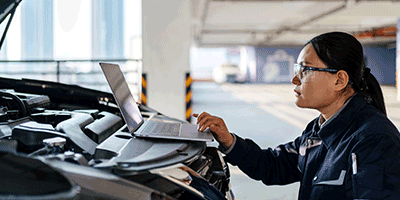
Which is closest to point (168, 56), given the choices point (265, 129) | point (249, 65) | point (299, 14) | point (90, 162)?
point (265, 129)

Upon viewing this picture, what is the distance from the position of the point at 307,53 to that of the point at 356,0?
815cm

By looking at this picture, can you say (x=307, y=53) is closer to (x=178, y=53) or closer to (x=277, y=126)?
(x=178, y=53)

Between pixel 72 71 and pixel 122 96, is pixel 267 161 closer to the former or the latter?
pixel 122 96

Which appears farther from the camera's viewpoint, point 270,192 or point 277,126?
point 277,126

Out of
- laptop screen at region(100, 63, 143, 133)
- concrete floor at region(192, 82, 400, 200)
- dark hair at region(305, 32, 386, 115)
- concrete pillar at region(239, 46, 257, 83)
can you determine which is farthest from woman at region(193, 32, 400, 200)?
concrete pillar at region(239, 46, 257, 83)

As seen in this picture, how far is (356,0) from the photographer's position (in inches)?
324

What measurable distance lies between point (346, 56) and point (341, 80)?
0.08 m

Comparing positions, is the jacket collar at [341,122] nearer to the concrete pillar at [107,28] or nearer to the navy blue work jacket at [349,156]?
the navy blue work jacket at [349,156]

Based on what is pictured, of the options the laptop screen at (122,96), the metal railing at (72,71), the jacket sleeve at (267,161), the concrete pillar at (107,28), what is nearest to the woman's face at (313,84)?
the jacket sleeve at (267,161)

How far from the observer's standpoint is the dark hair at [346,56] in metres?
1.08

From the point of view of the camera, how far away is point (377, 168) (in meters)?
0.93

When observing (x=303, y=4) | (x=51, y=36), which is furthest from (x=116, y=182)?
(x=303, y=4)

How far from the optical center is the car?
66 cm

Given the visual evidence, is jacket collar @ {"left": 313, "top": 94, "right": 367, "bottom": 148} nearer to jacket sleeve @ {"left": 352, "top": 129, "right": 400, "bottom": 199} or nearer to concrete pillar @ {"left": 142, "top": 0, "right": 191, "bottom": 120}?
jacket sleeve @ {"left": 352, "top": 129, "right": 400, "bottom": 199}
